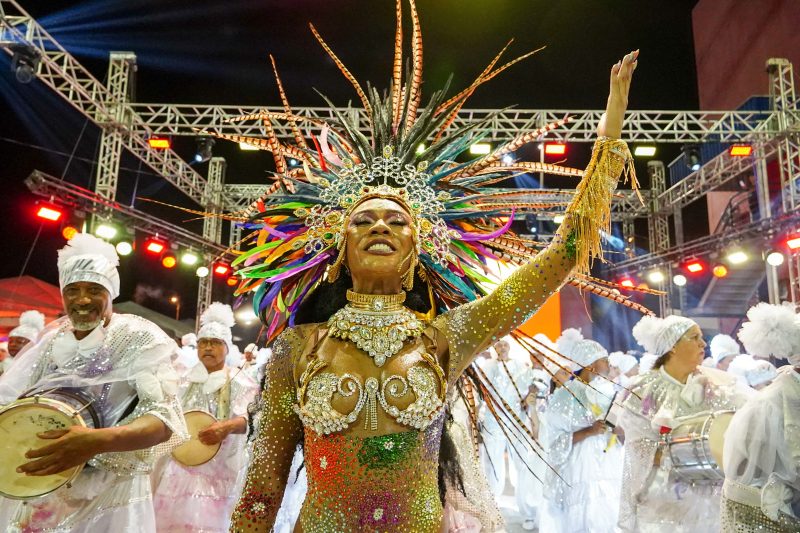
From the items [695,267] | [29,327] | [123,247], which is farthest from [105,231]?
[695,267]

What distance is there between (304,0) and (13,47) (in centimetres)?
435

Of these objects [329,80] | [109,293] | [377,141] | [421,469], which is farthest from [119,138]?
[421,469]

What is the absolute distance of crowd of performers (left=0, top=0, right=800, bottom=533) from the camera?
2.18 meters

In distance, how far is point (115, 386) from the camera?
10.8ft

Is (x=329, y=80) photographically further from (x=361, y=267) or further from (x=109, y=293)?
(x=361, y=267)

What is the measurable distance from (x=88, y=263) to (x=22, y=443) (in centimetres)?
97

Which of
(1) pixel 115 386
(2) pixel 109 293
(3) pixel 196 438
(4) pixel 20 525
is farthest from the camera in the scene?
(3) pixel 196 438

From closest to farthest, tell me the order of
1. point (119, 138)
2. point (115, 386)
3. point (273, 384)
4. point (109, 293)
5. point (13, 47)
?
point (273, 384), point (115, 386), point (109, 293), point (13, 47), point (119, 138)

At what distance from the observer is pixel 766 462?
3111 millimetres

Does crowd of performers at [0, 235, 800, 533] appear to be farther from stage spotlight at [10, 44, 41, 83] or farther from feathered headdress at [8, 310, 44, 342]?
stage spotlight at [10, 44, 41, 83]

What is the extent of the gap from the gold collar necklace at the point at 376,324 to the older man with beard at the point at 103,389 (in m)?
1.37

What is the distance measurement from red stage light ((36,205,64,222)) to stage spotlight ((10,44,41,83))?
6.63 ft

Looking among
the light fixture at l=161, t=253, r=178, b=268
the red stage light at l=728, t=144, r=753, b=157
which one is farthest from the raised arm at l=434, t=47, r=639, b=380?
the light fixture at l=161, t=253, r=178, b=268

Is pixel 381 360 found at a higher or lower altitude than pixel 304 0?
lower
